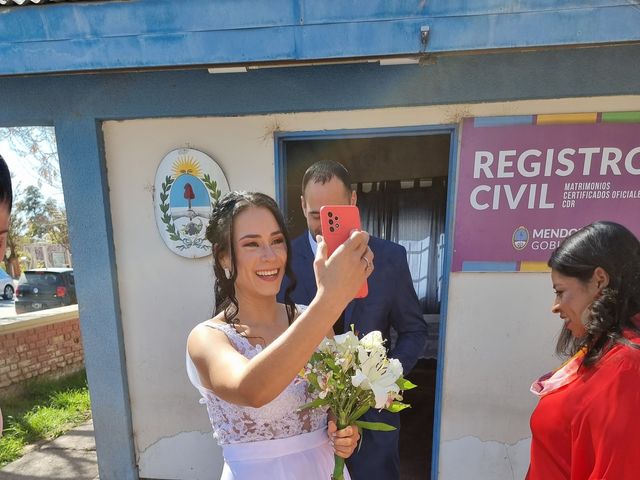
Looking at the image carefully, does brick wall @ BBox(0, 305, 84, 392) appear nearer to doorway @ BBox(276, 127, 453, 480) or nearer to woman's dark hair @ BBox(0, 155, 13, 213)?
doorway @ BBox(276, 127, 453, 480)

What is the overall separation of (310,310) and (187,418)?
2893 mm

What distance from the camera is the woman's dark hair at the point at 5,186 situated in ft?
3.50

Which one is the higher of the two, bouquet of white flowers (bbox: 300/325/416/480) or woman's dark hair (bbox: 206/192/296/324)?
woman's dark hair (bbox: 206/192/296/324)

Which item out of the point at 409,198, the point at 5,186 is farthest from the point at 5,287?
the point at 5,186

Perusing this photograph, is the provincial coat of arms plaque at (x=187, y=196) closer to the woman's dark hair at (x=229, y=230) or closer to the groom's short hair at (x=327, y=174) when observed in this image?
the groom's short hair at (x=327, y=174)

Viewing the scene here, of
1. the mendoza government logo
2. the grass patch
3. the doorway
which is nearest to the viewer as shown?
the mendoza government logo

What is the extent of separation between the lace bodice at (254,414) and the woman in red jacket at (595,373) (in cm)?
87

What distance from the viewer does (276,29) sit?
227 cm

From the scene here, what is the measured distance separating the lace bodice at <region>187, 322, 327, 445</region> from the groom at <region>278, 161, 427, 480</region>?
892mm

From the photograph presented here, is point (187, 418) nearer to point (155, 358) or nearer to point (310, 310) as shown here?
point (155, 358)

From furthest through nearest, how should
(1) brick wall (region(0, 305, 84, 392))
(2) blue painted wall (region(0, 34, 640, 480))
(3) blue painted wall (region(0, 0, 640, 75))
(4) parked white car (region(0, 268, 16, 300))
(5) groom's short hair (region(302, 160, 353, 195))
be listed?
(4) parked white car (region(0, 268, 16, 300)) < (1) brick wall (region(0, 305, 84, 392)) < (2) blue painted wall (region(0, 34, 640, 480)) < (5) groom's short hair (region(302, 160, 353, 195)) < (3) blue painted wall (region(0, 0, 640, 75))

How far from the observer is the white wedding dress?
4.46ft

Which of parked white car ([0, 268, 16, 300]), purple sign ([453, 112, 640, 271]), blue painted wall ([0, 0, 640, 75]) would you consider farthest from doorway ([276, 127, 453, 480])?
parked white car ([0, 268, 16, 300])

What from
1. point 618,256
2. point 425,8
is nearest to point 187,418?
point 618,256
